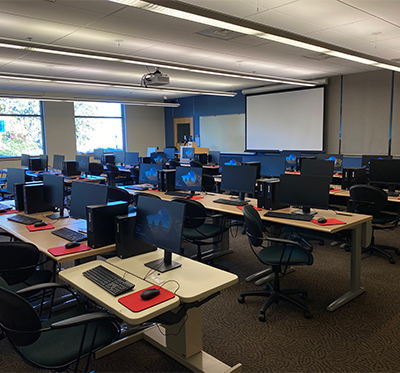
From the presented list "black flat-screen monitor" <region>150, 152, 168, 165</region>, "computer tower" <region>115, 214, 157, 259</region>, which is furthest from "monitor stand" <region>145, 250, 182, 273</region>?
"black flat-screen monitor" <region>150, 152, 168, 165</region>

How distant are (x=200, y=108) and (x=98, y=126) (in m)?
3.78

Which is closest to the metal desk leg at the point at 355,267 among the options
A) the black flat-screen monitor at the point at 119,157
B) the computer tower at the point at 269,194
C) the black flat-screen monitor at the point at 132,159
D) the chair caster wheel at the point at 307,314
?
the chair caster wheel at the point at 307,314

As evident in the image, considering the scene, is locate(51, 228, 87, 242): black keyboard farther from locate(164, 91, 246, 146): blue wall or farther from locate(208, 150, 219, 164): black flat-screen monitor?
locate(164, 91, 246, 146): blue wall

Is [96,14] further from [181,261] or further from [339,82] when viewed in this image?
[339,82]

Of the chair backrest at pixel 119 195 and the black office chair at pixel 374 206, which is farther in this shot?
the chair backrest at pixel 119 195

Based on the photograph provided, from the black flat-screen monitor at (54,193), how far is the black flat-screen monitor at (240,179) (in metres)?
2.00

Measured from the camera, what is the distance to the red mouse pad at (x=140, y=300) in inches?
72.6

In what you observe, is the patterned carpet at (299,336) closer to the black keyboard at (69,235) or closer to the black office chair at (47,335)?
the black office chair at (47,335)

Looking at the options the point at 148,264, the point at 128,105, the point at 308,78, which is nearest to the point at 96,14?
the point at 148,264

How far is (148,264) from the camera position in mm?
2418

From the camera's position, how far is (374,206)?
4410mm

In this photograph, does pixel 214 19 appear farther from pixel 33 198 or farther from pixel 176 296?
pixel 33 198

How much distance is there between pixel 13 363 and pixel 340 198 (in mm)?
4559

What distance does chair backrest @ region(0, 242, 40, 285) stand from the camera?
2.59 meters
